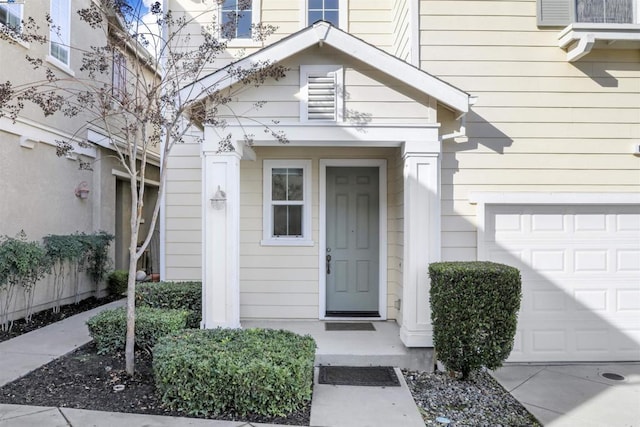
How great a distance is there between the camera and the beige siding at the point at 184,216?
6254 millimetres

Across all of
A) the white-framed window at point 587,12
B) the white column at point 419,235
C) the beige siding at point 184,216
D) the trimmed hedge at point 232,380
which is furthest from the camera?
the beige siding at point 184,216

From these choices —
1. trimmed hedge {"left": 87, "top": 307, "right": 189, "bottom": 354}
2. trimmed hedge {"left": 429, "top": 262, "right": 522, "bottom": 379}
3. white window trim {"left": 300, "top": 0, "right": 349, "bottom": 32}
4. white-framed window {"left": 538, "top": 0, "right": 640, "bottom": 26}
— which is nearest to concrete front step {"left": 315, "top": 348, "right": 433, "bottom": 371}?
trimmed hedge {"left": 429, "top": 262, "right": 522, "bottom": 379}

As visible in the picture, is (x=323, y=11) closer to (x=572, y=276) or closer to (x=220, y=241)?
(x=220, y=241)

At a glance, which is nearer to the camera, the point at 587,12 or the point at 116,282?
the point at 587,12

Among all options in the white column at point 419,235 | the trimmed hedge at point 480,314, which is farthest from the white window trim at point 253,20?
the trimmed hedge at point 480,314

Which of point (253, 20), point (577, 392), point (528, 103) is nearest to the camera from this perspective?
point (577, 392)

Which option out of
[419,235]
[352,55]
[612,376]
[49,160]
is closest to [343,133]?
[352,55]

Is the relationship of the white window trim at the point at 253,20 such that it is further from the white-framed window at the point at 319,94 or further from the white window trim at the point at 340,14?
the white-framed window at the point at 319,94

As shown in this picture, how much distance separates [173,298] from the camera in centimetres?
564

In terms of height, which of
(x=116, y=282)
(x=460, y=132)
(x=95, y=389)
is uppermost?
(x=460, y=132)

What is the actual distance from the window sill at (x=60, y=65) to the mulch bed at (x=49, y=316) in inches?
168

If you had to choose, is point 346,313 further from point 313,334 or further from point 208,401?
point 208,401

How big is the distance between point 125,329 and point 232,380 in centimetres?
198

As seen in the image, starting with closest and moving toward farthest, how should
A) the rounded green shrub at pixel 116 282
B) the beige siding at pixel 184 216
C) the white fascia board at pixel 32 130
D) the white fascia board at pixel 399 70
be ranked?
the white fascia board at pixel 399 70
the white fascia board at pixel 32 130
the beige siding at pixel 184 216
the rounded green shrub at pixel 116 282
